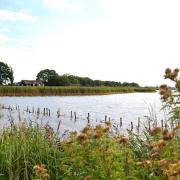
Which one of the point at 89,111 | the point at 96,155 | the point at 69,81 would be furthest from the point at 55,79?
the point at 96,155

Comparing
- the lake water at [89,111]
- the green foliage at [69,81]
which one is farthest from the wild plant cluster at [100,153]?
the green foliage at [69,81]

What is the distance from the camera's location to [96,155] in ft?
11.5

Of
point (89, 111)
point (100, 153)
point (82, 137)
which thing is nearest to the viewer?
point (82, 137)

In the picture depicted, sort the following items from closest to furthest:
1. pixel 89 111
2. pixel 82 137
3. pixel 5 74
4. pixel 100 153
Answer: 1. pixel 82 137
2. pixel 100 153
3. pixel 89 111
4. pixel 5 74

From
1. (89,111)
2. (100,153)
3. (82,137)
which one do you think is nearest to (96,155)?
(100,153)

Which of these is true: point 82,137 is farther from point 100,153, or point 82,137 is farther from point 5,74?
point 5,74

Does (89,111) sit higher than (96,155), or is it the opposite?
(96,155)

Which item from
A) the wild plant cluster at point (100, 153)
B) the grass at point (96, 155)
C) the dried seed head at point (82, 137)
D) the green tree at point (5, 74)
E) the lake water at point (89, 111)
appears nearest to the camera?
the wild plant cluster at point (100, 153)

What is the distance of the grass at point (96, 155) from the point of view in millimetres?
2859

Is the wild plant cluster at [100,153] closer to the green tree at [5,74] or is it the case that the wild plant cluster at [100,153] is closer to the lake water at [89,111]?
the lake water at [89,111]

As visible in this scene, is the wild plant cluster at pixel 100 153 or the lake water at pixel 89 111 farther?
the lake water at pixel 89 111

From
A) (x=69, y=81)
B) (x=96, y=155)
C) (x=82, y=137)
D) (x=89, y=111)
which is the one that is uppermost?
(x=69, y=81)

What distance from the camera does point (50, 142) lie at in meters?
6.93

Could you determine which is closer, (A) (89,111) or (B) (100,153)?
(B) (100,153)
